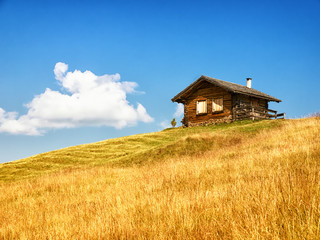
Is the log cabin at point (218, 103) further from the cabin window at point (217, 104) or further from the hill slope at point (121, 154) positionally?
the hill slope at point (121, 154)

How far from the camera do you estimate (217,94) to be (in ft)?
82.2

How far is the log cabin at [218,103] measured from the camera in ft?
78.0

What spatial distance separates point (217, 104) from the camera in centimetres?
2500

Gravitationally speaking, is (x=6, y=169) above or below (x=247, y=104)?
below

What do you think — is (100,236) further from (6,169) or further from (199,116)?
(199,116)

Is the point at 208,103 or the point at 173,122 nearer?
the point at 208,103

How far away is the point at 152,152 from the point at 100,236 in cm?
1117

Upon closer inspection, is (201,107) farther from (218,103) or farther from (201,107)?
(218,103)

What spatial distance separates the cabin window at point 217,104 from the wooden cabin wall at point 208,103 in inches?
12.6

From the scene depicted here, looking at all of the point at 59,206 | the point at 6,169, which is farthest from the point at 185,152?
the point at 6,169

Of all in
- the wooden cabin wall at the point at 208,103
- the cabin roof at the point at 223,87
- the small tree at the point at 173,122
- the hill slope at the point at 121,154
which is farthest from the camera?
the small tree at the point at 173,122

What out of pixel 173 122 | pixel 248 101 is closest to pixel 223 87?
pixel 248 101

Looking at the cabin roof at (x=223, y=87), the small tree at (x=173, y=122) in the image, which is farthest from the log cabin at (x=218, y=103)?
the small tree at (x=173, y=122)

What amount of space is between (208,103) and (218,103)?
1165 millimetres
